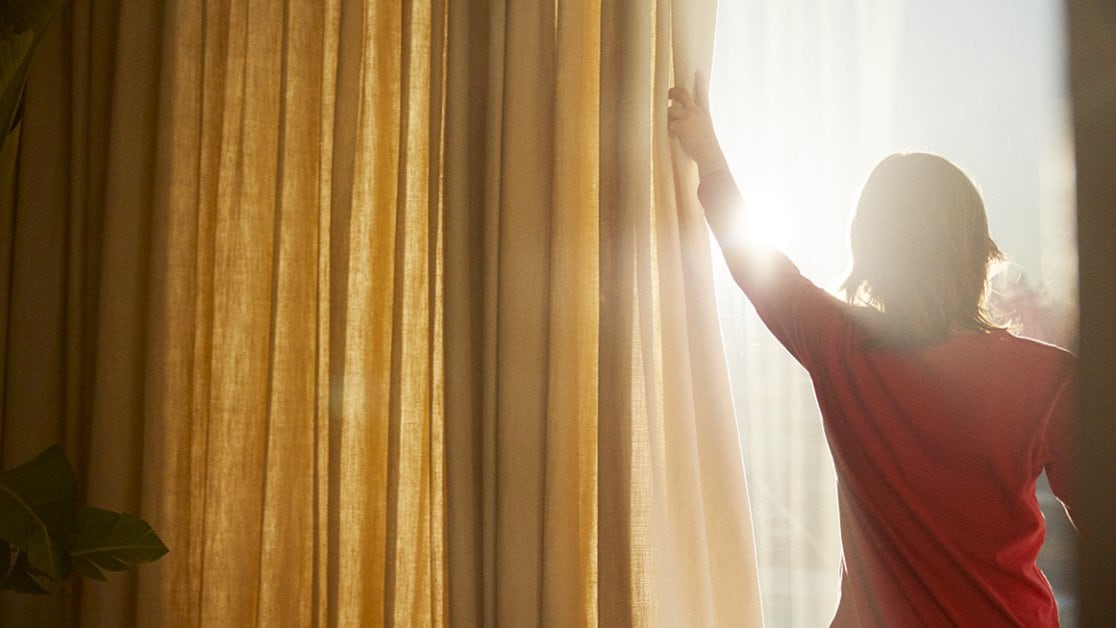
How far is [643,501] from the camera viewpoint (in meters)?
1.31

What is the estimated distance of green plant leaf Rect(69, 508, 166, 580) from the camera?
1186mm

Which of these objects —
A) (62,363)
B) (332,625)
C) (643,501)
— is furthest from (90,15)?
(643,501)

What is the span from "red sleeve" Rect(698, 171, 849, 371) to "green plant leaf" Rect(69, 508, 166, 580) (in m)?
0.90

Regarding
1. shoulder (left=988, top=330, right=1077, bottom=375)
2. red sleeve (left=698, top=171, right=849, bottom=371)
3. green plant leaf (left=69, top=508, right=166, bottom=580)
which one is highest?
red sleeve (left=698, top=171, right=849, bottom=371)


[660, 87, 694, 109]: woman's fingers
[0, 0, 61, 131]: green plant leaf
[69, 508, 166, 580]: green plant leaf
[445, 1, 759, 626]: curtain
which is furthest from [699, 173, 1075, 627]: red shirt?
[0, 0, 61, 131]: green plant leaf

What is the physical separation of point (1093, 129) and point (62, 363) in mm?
1518

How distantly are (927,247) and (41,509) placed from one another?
125 centimetres

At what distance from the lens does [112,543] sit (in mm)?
1187

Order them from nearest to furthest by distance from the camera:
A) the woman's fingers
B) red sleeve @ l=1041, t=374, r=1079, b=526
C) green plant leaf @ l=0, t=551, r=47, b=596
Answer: red sleeve @ l=1041, t=374, r=1079, b=526 < green plant leaf @ l=0, t=551, r=47, b=596 < the woman's fingers

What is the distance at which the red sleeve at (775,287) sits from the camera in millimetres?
1236

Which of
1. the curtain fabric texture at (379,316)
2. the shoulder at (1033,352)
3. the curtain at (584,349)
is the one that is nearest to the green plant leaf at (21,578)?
the curtain fabric texture at (379,316)

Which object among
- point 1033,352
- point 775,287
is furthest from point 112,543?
point 1033,352

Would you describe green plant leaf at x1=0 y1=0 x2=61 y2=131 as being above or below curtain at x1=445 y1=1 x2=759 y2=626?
above

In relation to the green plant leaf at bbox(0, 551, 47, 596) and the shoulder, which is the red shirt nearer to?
the shoulder
